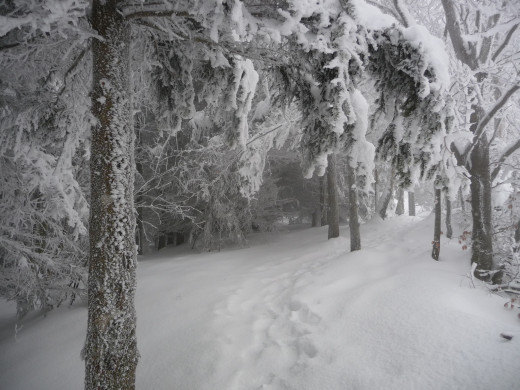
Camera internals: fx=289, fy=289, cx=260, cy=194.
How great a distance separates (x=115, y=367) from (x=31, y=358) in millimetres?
4794

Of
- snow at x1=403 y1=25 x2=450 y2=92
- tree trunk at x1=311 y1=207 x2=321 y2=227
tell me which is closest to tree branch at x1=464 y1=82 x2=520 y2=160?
snow at x1=403 y1=25 x2=450 y2=92

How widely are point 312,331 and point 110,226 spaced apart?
11.5ft

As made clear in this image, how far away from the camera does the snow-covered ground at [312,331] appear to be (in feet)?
11.6

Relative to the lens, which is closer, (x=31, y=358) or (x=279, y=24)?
(x=279, y=24)

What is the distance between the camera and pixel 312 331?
4707 mm

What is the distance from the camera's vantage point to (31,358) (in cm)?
598

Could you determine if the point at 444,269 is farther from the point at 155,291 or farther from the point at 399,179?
the point at 155,291

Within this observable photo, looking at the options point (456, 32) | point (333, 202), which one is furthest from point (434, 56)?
point (333, 202)

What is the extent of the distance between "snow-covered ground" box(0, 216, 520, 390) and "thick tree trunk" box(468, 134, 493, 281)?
1.49 feet

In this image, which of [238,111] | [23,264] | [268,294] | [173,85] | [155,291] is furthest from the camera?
[155,291]

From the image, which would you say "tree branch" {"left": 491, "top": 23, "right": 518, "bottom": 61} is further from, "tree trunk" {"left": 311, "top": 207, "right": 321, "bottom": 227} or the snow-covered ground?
"tree trunk" {"left": 311, "top": 207, "right": 321, "bottom": 227}

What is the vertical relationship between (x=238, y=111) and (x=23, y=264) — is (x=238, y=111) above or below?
above

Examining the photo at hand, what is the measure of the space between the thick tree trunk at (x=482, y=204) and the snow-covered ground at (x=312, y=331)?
17.9 inches

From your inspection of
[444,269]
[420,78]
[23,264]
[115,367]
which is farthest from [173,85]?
[444,269]
